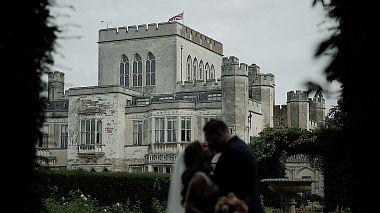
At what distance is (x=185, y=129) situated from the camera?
134 feet

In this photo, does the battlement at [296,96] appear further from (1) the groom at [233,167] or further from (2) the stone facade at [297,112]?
(1) the groom at [233,167]

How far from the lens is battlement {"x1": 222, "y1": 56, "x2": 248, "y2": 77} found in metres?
40.3

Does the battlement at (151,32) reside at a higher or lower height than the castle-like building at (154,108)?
higher

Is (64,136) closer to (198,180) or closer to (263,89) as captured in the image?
(263,89)

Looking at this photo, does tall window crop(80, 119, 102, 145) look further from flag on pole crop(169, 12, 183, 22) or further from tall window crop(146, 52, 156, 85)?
flag on pole crop(169, 12, 183, 22)

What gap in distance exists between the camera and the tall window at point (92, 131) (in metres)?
42.8

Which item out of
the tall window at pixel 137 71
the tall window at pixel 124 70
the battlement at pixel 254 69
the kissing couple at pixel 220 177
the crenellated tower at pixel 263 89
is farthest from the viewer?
the tall window at pixel 124 70

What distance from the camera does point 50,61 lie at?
17.2 ft

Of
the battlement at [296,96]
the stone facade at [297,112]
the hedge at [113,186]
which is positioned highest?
the battlement at [296,96]

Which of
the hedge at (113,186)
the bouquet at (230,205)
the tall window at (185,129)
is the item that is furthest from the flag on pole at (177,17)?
the bouquet at (230,205)

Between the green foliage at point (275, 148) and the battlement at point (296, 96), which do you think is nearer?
the green foliage at point (275, 148)

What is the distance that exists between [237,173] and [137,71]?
46.0 metres

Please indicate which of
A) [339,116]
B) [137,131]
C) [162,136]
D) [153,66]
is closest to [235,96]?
[162,136]

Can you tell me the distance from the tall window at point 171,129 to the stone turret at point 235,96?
126 inches
